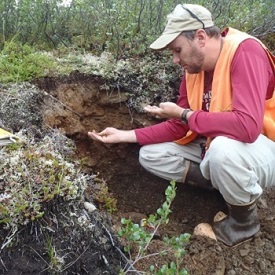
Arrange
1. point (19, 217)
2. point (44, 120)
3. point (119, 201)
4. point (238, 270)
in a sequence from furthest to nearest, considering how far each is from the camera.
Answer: point (119, 201) → point (44, 120) → point (238, 270) → point (19, 217)

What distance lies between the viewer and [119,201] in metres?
3.54

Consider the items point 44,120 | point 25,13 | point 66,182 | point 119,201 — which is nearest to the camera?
point 66,182

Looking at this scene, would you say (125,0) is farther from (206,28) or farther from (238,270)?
(238,270)

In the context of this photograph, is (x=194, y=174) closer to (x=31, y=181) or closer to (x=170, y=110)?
(x=170, y=110)

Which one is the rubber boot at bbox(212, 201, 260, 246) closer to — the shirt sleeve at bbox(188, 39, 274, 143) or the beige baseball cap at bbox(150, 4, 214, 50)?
the shirt sleeve at bbox(188, 39, 274, 143)

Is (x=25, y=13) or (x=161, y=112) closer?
(x=161, y=112)

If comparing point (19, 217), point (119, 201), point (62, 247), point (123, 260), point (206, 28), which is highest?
point (206, 28)

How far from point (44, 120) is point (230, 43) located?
139 centimetres

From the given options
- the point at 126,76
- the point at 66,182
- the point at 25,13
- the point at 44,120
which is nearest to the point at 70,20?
the point at 25,13

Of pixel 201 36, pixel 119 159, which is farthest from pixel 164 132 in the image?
pixel 201 36

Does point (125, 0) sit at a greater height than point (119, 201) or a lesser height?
greater

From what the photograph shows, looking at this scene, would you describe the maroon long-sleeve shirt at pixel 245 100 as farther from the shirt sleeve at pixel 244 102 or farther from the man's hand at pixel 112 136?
the man's hand at pixel 112 136

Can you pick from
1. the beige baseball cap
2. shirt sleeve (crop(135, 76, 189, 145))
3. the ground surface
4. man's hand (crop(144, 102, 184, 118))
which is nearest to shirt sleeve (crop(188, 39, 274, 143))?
man's hand (crop(144, 102, 184, 118))

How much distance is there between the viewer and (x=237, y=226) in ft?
9.90
